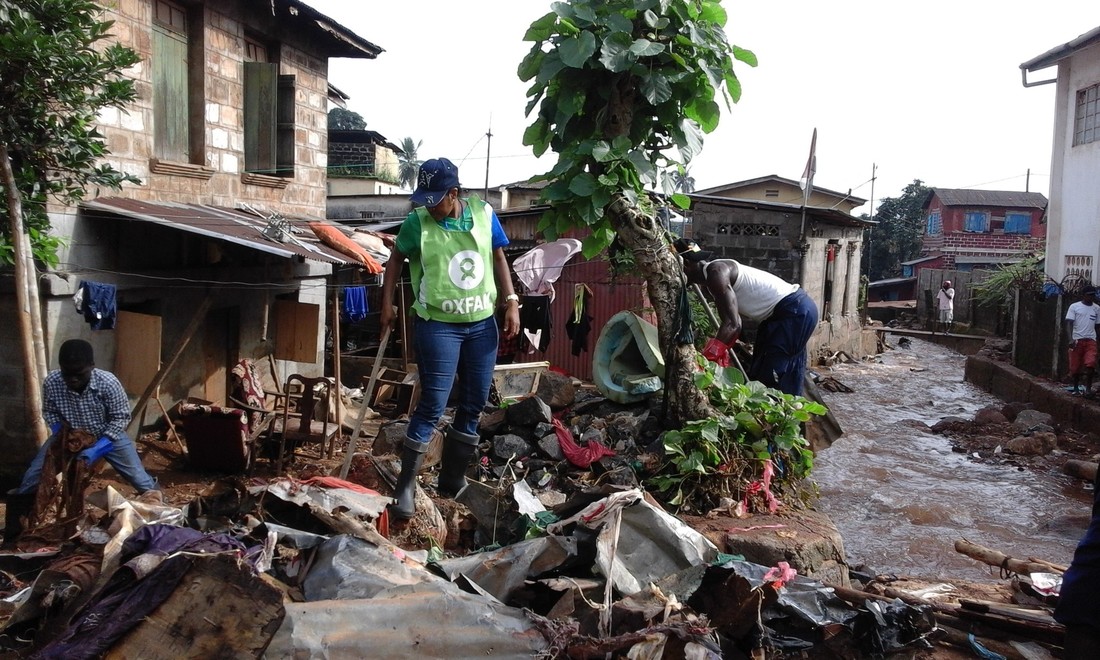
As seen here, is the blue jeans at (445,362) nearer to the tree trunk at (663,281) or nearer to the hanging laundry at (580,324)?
the tree trunk at (663,281)

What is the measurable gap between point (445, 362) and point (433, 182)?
35.0 inches

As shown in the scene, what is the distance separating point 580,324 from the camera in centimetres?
1295

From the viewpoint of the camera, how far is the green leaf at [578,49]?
540 cm

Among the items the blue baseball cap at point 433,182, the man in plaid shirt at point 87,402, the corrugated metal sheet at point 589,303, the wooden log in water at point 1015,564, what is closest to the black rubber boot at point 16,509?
the man in plaid shirt at point 87,402

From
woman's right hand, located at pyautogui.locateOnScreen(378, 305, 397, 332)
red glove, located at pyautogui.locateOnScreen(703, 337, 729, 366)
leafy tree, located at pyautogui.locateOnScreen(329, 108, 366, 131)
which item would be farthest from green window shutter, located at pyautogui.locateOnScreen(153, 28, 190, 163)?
leafy tree, located at pyautogui.locateOnScreen(329, 108, 366, 131)

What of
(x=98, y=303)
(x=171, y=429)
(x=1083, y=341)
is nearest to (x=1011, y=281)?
(x=1083, y=341)

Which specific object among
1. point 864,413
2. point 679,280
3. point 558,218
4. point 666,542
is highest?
point 558,218

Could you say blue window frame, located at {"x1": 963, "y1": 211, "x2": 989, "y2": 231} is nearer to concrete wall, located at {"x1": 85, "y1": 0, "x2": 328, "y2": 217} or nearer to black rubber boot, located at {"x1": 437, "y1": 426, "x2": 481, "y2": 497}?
concrete wall, located at {"x1": 85, "y1": 0, "x2": 328, "y2": 217}

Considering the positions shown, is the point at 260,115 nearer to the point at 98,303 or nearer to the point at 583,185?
the point at 98,303

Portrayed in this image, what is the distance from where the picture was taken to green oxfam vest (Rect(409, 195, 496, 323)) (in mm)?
4293

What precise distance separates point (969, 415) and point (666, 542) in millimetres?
11725

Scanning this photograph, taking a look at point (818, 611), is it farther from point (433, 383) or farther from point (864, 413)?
point (864, 413)

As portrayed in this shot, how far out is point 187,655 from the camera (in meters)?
2.83

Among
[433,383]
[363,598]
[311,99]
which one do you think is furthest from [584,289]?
[363,598]
